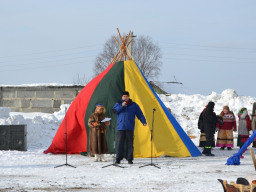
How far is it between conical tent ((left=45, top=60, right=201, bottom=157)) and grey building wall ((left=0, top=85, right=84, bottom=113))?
2181cm

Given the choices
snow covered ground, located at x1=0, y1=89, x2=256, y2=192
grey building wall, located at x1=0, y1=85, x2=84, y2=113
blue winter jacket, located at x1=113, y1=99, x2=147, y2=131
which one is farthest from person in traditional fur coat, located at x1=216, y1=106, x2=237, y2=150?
grey building wall, located at x1=0, y1=85, x2=84, y2=113

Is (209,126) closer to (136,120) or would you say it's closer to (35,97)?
(136,120)

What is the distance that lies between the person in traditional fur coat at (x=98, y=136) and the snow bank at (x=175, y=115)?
519 cm

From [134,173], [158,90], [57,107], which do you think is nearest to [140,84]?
[134,173]

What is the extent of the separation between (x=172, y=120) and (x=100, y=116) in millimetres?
2324

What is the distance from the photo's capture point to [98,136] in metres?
13.1

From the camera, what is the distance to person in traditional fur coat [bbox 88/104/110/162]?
13023mm

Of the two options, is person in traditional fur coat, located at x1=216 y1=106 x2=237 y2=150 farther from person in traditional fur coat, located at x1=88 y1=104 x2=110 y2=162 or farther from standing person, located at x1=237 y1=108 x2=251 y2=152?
person in traditional fur coat, located at x1=88 y1=104 x2=110 y2=162

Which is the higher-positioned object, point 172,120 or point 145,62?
point 145,62

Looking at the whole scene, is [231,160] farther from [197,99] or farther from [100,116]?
[197,99]

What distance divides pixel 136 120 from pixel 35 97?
81.4 feet

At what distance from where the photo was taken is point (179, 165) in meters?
12.1

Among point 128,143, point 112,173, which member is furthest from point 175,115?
point 112,173

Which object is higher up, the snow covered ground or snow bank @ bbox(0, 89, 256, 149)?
snow bank @ bbox(0, 89, 256, 149)
